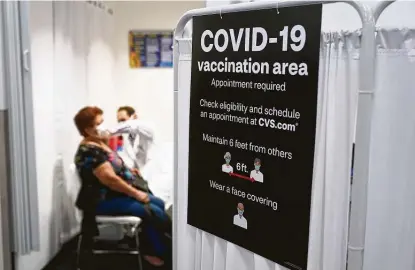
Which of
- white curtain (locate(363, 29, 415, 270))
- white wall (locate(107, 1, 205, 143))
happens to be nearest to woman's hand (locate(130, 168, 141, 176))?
white wall (locate(107, 1, 205, 143))

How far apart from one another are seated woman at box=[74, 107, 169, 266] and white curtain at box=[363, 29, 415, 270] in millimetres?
2010

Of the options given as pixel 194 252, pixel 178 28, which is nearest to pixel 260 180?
pixel 194 252

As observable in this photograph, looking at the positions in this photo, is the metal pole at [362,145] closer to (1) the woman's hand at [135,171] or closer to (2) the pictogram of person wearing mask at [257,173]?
(2) the pictogram of person wearing mask at [257,173]

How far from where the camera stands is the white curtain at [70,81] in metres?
3.15

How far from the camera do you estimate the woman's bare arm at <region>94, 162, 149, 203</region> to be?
2.89m

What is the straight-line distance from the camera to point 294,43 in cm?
125

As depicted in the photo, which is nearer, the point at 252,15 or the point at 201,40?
the point at 252,15

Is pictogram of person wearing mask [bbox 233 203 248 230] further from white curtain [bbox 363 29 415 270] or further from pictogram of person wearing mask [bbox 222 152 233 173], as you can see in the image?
white curtain [bbox 363 29 415 270]

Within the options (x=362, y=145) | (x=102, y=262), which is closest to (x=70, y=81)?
(x=102, y=262)

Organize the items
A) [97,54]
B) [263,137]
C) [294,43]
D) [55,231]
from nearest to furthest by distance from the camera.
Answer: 1. [294,43]
2. [263,137]
3. [55,231]
4. [97,54]

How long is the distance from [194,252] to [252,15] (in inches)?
37.3

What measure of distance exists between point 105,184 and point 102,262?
2.20 feet

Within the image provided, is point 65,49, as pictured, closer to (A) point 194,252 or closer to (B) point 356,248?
(A) point 194,252

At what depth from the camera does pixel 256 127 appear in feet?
4.51
